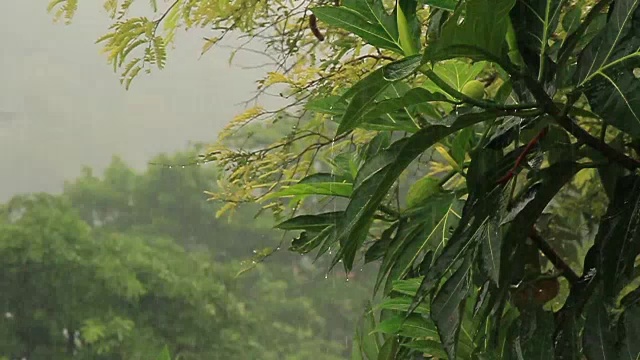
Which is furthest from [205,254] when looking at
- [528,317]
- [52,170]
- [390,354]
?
[528,317]

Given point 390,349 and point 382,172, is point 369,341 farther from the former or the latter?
point 382,172

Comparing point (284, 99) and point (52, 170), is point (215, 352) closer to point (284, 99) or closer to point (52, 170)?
point (52, 170)

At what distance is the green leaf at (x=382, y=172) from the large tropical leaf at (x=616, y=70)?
48 millimetres

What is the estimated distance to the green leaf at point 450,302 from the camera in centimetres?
39

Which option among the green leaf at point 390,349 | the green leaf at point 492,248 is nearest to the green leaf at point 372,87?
the green leaf at point 492,248

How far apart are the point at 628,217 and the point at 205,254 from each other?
140cm

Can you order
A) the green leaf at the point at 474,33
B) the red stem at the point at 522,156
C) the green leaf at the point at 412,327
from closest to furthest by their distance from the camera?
the green leaf at the point at 474,33 → the red stem at the point at 522,156 → the green leaf at the point at 412,327

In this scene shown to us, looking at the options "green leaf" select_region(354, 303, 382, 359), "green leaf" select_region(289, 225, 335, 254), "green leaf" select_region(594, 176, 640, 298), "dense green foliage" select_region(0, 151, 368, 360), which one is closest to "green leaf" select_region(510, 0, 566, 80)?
"green leaf" select_region(594, 176, 640, 298)

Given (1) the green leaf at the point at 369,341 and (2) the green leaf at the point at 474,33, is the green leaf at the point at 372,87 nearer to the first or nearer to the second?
(2) the green leaf at the point at 474,33

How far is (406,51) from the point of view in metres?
Answer: 0.38

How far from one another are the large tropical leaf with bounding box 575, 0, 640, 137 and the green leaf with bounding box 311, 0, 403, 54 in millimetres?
96

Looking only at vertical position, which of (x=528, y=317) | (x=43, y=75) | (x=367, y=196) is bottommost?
(x=528, y=317)

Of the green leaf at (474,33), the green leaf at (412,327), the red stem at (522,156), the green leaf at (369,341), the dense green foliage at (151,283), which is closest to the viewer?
the green leaf at (474,33)

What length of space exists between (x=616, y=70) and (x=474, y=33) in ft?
0.24
